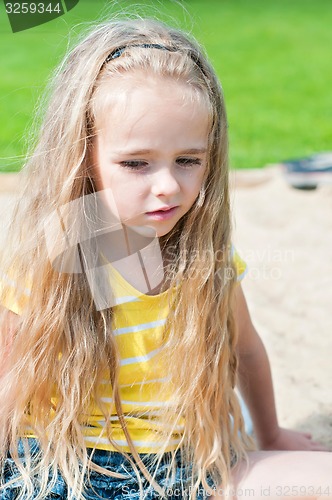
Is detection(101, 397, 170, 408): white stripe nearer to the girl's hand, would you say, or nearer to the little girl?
the little girl

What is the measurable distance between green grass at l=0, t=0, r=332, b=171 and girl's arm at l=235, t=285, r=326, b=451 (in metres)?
0.62

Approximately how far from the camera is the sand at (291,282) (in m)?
1.97

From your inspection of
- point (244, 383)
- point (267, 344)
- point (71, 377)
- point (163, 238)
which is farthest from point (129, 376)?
point (267, 344)

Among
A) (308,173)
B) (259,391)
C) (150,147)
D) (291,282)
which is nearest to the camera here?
(150,147)

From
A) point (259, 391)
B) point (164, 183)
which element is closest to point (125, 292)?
point (164, 183)

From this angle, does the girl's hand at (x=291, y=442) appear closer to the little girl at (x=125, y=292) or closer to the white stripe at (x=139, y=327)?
the little girl at (x=125, y=292)

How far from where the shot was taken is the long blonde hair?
1292 millimetres

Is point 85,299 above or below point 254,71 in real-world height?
below

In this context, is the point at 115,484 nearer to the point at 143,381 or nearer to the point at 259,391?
the point at 143,381

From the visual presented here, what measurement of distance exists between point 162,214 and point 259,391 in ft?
1.84

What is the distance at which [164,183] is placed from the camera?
1.25 metres

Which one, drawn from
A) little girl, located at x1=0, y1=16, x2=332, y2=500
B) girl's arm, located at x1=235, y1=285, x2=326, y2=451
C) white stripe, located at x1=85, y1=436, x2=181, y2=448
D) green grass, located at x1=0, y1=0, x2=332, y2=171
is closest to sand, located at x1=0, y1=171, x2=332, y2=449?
girl's arm, located at x1=235, y1=285, x2=326, y2=451

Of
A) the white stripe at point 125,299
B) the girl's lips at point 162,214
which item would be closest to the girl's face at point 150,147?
the girl's lips at point 162,214

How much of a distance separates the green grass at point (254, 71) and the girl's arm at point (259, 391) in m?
0.62
